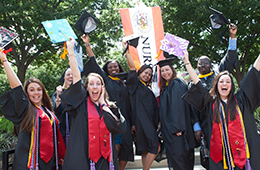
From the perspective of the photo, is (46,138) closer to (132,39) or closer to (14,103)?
(14,103)

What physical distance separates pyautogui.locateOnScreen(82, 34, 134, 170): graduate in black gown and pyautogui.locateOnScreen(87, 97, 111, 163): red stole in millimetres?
1355

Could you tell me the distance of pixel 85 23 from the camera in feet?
12.3

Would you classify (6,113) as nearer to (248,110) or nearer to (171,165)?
(171,165)

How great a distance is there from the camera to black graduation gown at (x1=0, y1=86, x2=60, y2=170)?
2715 mm

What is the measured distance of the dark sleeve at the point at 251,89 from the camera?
3.10 m

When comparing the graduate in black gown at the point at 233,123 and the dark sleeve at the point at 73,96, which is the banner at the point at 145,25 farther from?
the dark sleeve at the point at 73,96

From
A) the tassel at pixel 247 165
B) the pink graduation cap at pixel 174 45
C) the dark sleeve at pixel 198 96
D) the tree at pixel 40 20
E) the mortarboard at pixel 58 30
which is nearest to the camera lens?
the tassel at pixel 247 165

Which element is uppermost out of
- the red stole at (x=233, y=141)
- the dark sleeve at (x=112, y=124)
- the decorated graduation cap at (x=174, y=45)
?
the decorated graduation cap at (x=174, y=45)

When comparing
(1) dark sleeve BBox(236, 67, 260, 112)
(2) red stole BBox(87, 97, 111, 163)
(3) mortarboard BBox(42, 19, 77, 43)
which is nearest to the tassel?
(1) dark sleeve BBox(236, 67, 260, 112)

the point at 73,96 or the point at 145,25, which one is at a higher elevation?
the point at 145,25

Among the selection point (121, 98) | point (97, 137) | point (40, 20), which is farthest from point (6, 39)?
point (40, 20)

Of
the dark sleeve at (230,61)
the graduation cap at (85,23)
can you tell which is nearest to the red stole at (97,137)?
the graduation cap at (85,23)

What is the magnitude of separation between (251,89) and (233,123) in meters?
A: 0.50

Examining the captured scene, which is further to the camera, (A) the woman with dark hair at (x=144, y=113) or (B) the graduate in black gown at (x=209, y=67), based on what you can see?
(A) the woman with dark hair at (x=144, y=113)
